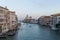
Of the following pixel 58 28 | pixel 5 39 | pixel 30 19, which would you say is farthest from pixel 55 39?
pixel 30 19

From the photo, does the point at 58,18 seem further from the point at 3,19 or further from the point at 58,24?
the point at 3,19

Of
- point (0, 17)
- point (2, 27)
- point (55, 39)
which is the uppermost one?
point (0, 17)

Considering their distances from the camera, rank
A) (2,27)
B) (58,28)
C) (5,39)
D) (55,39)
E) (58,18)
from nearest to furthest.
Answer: (5,39)
(55,39)
(2,27)
(58,28)
(58,18)

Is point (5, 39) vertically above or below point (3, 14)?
below

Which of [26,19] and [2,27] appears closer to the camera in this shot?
[2,27]

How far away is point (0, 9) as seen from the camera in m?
23.1

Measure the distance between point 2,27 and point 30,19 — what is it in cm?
8112

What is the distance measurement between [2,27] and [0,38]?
448 cm

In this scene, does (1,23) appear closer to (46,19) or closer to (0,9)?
(0,9)

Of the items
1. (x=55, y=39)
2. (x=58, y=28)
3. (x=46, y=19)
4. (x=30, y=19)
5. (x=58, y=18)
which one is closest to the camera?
(x=55, y=39)

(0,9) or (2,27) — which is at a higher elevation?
(0,9)

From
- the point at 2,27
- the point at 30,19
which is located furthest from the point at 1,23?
the point at 30,19

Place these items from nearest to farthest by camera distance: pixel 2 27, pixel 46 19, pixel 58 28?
pixel 2 27 → pixel 58 28 → pixel 46 19

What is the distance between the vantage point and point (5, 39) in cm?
1767
